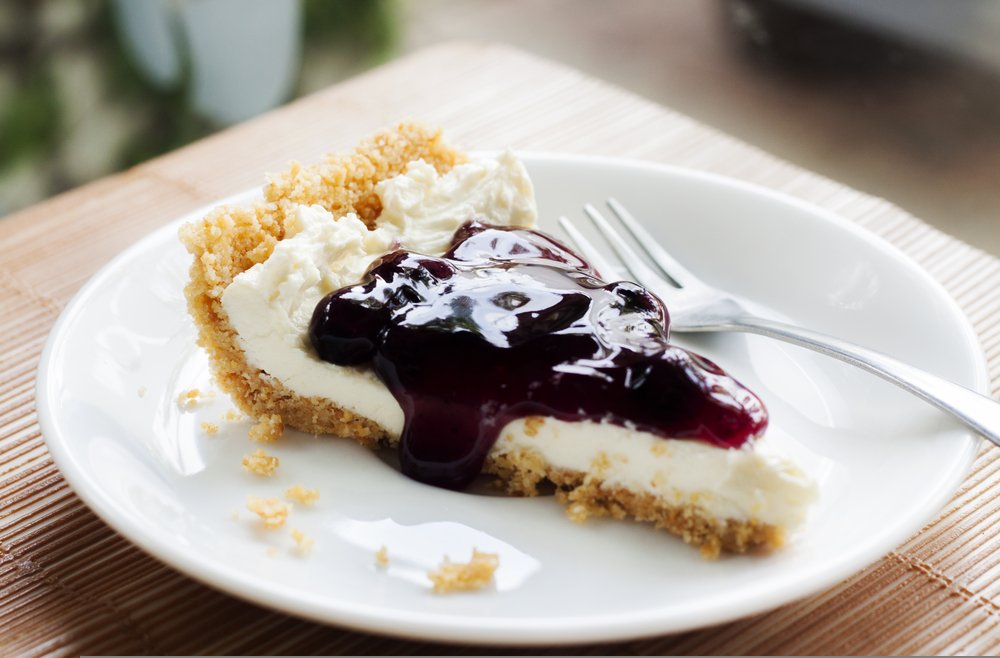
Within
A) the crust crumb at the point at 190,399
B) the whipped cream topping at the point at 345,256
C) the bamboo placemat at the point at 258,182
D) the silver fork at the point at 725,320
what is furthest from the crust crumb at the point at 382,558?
the silver fork at the point at 725,320

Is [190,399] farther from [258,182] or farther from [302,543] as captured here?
[258,182]

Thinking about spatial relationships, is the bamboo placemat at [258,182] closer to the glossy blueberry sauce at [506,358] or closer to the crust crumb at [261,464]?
the crust crumb at [261,464]

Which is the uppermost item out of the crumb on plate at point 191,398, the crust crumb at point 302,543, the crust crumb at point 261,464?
the crust crumb at point 302,543

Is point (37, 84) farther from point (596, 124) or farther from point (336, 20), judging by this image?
point (596, 124)

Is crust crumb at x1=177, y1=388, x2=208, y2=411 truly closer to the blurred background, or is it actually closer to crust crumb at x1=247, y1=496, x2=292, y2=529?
crust crumb at x1=247, y1=496, x2=292, y2=529

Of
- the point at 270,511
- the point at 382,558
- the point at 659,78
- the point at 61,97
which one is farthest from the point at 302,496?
the point at 659,78
